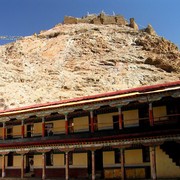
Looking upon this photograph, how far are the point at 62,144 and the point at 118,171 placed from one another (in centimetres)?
464

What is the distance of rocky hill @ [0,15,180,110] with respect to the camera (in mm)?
62156

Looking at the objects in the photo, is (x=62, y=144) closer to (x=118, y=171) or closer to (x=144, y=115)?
(x=118, y=171)

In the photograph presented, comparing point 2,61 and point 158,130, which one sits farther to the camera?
point 2,61

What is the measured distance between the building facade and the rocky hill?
2198 centimetres

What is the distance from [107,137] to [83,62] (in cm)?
5370

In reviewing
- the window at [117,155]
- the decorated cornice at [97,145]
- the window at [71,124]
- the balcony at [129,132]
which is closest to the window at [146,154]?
the balcony at [129,132]

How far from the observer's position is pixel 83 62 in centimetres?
7762

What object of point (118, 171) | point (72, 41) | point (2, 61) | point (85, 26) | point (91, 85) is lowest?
point (118, 171)

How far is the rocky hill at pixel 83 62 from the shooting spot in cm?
6216

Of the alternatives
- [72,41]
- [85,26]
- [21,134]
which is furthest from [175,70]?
[21,134]

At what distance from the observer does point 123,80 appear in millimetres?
66250

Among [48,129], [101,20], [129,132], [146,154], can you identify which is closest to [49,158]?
[48,129]

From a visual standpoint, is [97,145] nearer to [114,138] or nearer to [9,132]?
[114,138]

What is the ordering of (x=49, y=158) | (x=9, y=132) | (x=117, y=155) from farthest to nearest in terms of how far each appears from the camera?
(x=9, y=132), (x=49, y=158), (x=117, y=155)
